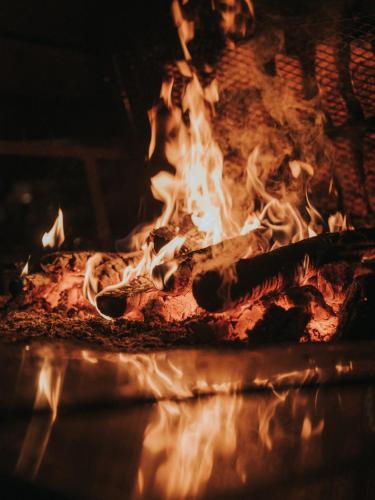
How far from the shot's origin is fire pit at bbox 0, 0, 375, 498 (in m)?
1.28

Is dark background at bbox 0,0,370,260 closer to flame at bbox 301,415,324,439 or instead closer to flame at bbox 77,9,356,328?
flame at bbox 77,9,356,328

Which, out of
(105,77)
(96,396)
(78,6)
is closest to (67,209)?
(105,77)

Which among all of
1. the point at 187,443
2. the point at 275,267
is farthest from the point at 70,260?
the point at 187,443

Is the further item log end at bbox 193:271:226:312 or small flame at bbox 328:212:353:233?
small flame at bbox 328:212:353:233

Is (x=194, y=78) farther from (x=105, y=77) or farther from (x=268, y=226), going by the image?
(x=268, y=226)

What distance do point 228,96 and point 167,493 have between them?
10.2 ft

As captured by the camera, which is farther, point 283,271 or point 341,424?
point 283,271

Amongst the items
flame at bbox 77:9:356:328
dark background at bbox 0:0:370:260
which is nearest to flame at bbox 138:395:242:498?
flame at bbox 77:9:356:328

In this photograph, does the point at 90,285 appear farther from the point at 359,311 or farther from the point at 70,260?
the point at 359,311

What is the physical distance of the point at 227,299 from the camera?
2289 millimetres

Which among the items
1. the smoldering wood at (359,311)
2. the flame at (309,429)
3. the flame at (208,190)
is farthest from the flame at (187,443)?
the flame at (208,190)

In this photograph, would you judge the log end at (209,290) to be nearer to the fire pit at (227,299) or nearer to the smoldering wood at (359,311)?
the fire pit at (227,299)

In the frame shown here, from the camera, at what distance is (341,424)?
1470mm

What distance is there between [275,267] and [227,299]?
0.93 ft
